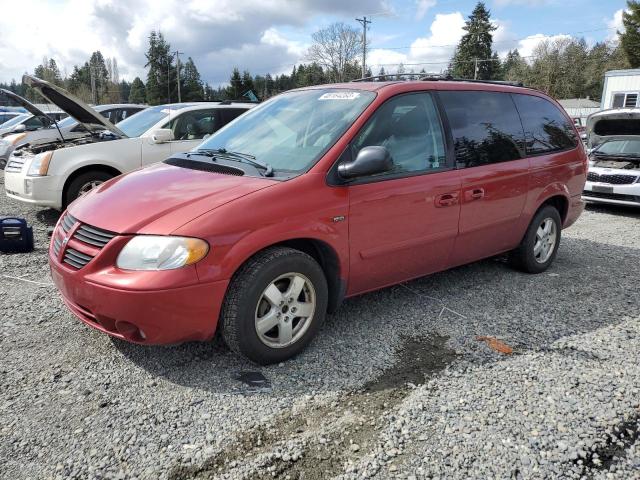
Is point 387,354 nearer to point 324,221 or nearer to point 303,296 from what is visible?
point 303,296

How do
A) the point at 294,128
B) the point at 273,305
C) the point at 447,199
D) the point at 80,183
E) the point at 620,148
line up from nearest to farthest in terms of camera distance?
the point at 273,305 → the point at 294,128 → the point at 447,199 → the point at 80,183 → the point at 620,148

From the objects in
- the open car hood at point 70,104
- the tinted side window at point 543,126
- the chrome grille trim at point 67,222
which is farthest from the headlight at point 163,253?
the open car hood at point 70,104

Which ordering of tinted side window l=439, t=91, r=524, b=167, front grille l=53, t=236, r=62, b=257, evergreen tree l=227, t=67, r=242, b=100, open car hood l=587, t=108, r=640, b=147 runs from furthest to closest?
1. evergreen tree l=227, t=67, r=242, b=100
2. open car hood l=587, t=108, r=640, b=147
3. tinted side window l=439, t=91, r=524, b=167
4. front grille l=53, t=236, r=62, b=257

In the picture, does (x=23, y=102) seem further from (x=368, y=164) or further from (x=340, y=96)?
(x=368, y=164)

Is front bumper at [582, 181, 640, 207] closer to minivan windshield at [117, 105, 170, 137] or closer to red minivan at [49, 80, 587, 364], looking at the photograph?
red minivan at [49, 80, 587, 364]

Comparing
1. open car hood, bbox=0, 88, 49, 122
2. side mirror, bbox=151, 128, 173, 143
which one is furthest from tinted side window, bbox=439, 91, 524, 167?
open car hood, bbox=0, 88, 49, 122

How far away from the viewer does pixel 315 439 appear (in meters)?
2.57

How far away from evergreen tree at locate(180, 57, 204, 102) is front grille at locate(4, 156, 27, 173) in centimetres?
6546

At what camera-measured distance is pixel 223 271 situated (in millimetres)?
2865

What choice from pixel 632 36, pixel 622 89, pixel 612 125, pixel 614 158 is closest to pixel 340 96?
pixel 614 158

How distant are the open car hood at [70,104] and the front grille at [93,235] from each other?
465 centimetres

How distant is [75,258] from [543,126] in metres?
4.37

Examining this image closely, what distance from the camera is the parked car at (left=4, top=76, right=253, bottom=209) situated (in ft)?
22.5

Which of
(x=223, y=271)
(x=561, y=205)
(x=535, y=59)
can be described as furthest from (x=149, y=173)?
(x=535, y=59)
